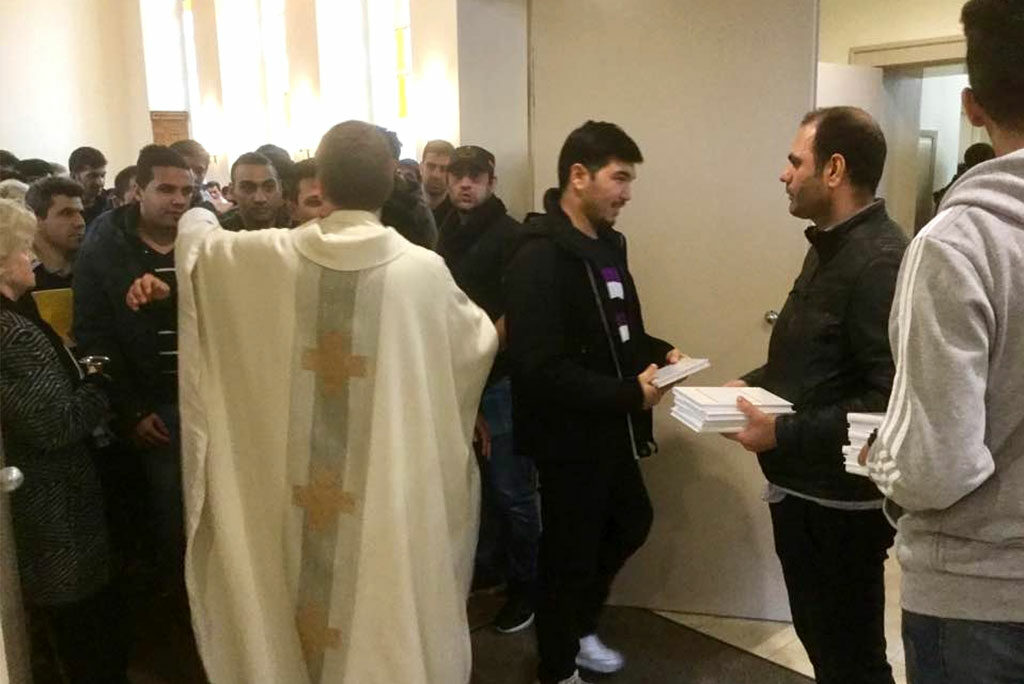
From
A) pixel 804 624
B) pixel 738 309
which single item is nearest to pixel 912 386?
pixel 804 624

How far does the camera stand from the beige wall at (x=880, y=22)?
14.9 ft

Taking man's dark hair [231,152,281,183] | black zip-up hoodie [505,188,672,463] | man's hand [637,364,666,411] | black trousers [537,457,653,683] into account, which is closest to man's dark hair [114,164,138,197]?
man's dark hair [231,152,281,183]

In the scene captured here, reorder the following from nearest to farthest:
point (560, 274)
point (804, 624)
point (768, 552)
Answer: point (804, 624)
point (560, 274)
point (768, 552)

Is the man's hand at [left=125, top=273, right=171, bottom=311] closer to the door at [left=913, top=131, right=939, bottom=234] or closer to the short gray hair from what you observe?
the short gray hair

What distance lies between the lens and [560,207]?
2264mm

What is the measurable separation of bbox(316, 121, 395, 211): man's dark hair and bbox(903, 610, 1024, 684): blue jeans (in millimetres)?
1267

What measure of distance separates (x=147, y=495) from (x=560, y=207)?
54.4 inches

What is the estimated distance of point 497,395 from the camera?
285 centimetres

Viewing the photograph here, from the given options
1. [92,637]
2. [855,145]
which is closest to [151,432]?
[92,637]

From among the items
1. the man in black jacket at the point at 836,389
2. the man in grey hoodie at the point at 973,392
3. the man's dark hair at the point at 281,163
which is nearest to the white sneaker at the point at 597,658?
the man in black jacket at the point at 836,389

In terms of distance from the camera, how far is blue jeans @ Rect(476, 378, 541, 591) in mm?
2805

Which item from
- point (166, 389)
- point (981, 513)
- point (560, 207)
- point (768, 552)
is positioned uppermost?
point (560, 207)

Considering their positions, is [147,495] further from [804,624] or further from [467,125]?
[804,624]

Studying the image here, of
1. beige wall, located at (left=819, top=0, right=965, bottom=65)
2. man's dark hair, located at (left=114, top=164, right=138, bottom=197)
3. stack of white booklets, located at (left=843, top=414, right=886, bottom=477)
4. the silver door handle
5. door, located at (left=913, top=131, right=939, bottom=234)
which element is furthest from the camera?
door, located at (left=913, top=131, right=939, bottom=234)
